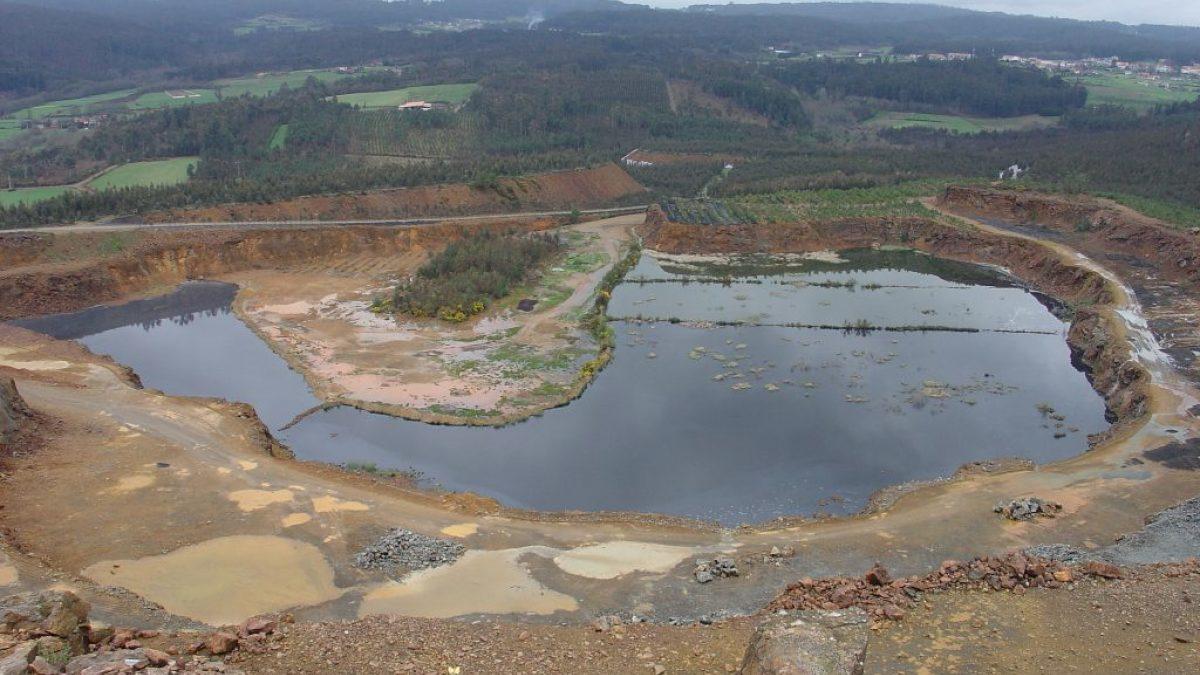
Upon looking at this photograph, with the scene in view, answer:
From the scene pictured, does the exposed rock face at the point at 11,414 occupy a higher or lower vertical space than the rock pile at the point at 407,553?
higher

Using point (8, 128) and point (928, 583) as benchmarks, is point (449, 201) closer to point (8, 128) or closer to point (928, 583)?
point (928, 583)

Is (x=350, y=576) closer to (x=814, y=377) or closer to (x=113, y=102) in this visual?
(x=814, y=377)

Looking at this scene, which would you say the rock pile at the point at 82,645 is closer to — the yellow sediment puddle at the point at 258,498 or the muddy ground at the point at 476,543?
the muddy ground at the point at 476,543

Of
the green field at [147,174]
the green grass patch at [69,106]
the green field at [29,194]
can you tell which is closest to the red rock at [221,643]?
the green field at [29,194]

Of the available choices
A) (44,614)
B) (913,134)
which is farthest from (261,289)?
(913,134)

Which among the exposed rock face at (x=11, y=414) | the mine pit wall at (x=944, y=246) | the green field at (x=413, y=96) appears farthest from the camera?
the green field at (x=413, y=96)

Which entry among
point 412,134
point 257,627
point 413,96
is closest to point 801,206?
point 412,134
